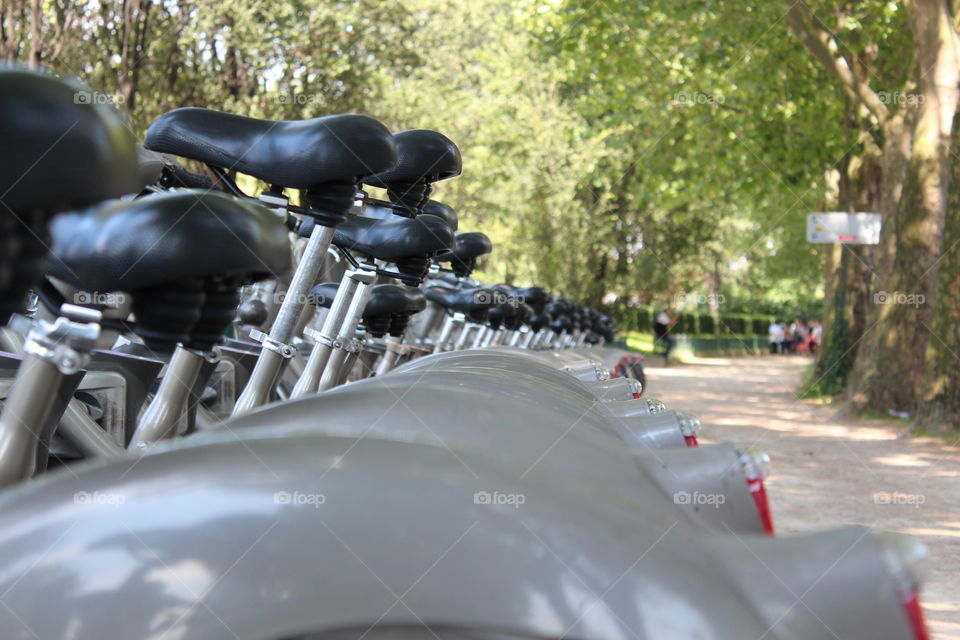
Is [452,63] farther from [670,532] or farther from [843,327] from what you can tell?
[670,532]

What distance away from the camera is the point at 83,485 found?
3.88ft

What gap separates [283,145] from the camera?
2408mm

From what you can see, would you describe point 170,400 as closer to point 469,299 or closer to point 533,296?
point 469,299

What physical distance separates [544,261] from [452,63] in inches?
213

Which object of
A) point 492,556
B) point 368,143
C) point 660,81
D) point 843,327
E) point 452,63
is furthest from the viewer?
point 452,63

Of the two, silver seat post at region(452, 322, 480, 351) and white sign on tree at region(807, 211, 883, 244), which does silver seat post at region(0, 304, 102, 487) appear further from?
white sign on tree at region(807, 211, 883, 244)

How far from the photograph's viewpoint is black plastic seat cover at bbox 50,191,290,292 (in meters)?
1.31

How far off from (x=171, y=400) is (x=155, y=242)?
126 centimetres

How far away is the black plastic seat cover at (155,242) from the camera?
1309mm

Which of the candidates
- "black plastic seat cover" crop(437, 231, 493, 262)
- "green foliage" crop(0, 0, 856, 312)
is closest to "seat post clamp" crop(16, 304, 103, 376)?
"black plastic seat cover" crop(437, 231, 493, 262)

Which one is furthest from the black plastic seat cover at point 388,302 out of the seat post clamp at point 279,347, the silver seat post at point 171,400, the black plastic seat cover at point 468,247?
the silver seat post at point 171,400

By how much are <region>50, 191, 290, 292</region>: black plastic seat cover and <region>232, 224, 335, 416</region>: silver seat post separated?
50.9 inches

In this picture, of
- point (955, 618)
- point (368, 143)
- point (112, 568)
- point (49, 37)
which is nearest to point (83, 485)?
point (112, 568)

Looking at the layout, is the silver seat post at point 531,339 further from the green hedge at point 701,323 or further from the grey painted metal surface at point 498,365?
the green hedge at point 701,323
